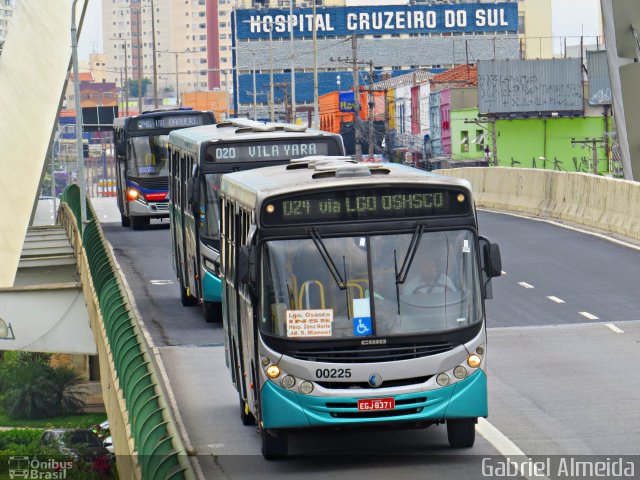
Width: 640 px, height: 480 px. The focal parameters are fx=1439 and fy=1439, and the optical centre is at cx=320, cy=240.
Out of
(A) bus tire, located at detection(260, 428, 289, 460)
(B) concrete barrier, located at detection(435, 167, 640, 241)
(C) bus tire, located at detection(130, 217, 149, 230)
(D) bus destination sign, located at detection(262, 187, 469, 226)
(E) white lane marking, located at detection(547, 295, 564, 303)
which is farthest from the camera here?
(C) bus tire, located at detection(130, 217, 149, 230)

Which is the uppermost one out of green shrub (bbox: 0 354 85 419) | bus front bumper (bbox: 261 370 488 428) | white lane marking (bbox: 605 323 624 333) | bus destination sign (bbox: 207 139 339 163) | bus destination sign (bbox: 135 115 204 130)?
bus destination sign (bbox: 135 115 204 130)

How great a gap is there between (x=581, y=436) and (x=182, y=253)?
1168 centimetres

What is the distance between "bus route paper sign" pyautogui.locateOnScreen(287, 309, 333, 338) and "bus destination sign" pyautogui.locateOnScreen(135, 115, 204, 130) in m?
24.2

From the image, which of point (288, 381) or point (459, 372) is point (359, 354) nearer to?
point (288, 381)

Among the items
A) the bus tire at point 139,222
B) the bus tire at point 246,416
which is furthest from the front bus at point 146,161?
the bus tire at point 246,416

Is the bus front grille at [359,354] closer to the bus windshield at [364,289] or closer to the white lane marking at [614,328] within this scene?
the bus windshield at [364,289]

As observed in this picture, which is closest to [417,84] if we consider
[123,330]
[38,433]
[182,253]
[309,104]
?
[38,433]

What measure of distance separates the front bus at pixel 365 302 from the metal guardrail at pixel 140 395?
1.06 metres

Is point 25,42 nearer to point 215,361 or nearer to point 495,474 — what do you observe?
point 215,361

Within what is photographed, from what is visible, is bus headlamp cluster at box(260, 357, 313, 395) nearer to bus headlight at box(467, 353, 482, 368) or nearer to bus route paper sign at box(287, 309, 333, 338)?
bus route paper sign at box(287, 309, 333, 338)

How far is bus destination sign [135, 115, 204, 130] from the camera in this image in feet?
116

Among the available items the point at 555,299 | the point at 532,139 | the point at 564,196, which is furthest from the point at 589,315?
the point at 532,139

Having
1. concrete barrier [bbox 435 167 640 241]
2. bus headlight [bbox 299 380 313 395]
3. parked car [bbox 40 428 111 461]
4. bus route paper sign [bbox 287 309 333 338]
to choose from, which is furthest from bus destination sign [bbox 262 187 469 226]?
parked car [bbox 40 428 111 461]

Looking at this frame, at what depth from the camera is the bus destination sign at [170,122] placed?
35406 millimetres
